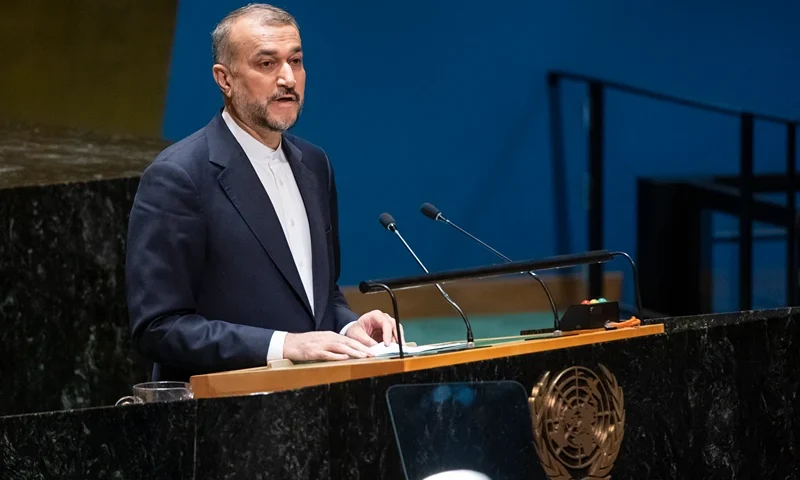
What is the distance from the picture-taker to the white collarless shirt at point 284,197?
9.20 feet

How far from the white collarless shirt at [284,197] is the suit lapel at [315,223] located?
1 cm

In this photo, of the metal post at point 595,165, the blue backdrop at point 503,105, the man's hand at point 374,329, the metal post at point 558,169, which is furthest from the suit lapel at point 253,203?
the metal post at point 558,169

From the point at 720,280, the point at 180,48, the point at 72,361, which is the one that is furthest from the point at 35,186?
the point at 720,280

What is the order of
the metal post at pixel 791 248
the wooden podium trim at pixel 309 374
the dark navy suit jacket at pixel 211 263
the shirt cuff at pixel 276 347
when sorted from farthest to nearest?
the metal post at pixel 791 248
the dark navy suit jacket at pixel 211 263
the shirt cuff at pixel 276 347
the wooden podium trim at pixel 309 374

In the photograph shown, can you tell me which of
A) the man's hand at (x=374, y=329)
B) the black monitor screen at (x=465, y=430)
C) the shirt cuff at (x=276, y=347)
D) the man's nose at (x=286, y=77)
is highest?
the man's nose at (x=286, y=77)

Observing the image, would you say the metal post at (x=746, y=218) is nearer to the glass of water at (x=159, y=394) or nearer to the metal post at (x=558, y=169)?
the metal post at (x=558, y=169)

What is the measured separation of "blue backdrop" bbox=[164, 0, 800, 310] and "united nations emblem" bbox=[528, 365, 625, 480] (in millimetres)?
3431

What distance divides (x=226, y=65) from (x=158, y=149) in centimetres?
197

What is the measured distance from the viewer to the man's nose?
2.73 metres

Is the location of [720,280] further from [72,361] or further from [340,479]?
[340,479]

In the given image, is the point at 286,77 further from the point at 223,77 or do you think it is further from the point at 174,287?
the point at 174,287

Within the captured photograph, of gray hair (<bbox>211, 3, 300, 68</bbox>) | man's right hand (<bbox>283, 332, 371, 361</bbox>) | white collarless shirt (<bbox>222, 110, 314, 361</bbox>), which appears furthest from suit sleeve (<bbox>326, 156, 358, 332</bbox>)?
man's right hand (<bbox>283, 332, 371, 361</bbox>)

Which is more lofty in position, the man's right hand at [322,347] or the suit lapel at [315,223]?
the suit lapel at [315,223]

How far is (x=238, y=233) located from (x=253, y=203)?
7 cm
